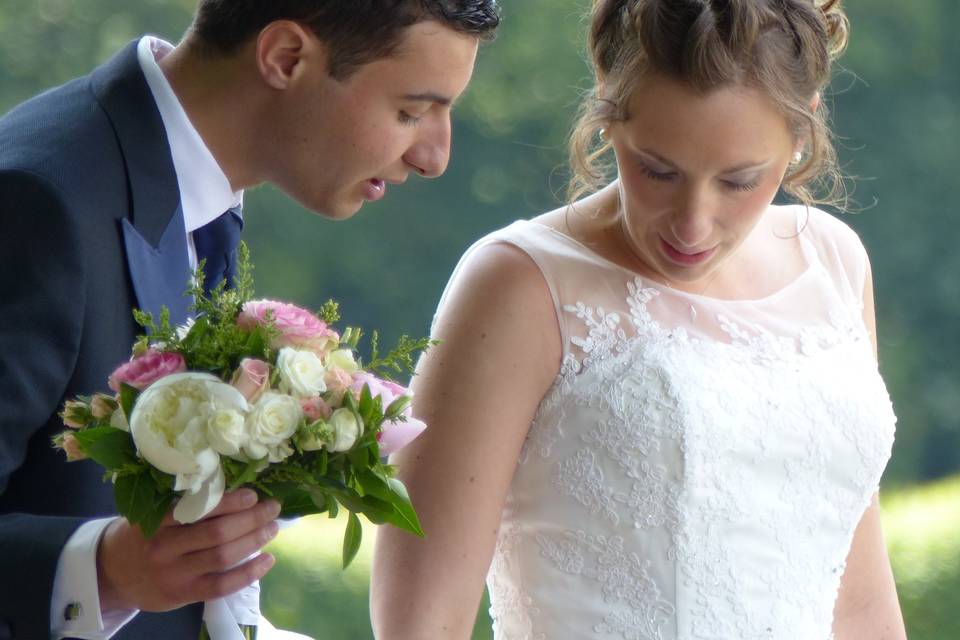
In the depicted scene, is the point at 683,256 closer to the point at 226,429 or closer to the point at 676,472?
the point at 676,472

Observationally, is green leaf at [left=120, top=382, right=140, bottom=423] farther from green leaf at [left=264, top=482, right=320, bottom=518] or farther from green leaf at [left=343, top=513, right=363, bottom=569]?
green leaf at [left=343, top=513, right=363, bottom=569]

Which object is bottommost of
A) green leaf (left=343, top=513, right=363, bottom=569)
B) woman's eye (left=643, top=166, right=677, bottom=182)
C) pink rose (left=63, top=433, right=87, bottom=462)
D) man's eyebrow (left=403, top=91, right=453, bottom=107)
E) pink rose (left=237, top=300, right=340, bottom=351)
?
green leaf (left=343, top=513, right=363, bottom=569)

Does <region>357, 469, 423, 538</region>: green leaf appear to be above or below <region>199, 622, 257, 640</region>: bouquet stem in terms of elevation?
above

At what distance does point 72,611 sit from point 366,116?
0.77 m

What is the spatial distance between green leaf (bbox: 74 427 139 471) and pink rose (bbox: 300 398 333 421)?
192 mm

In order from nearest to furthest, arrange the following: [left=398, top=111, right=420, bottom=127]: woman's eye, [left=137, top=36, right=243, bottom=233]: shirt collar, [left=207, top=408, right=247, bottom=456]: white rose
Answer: [left=207, top=408, right=247, bottom=456]: white rose → [left=137, top=36, right=243, bottom=233]: shirt collar → [left=398, top=111, right=420, bottom=127]: woman's eye

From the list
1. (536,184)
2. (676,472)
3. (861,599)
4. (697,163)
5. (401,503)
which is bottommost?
(536,184)

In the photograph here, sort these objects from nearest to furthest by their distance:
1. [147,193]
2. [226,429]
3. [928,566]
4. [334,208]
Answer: [226,429] → [147,193] → [334,208] → [928,566]

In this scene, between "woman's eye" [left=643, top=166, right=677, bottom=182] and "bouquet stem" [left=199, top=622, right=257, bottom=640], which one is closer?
"bouquet stem" [left=199, top=622, right=257, bottom=640]

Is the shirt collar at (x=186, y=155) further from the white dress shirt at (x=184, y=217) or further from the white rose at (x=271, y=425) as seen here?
the white rose at (x=271, y=425)

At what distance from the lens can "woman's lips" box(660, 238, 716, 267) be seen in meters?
2.08

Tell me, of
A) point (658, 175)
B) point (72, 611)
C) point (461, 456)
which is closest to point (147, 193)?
point (72, 611)

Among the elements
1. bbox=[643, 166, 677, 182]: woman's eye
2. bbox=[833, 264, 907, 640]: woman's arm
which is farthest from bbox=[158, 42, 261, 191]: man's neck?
bbox=[833, 264, 907, 640]: woman's arm

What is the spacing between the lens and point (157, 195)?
1718mm
